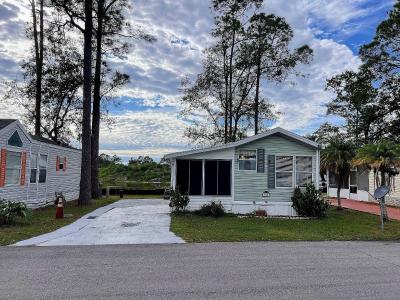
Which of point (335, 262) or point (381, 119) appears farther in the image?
point (381, 119)

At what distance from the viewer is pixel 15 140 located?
16188mm

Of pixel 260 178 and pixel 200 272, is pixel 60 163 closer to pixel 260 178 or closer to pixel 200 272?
pixel 260 178

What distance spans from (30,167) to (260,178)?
10107 millimetres

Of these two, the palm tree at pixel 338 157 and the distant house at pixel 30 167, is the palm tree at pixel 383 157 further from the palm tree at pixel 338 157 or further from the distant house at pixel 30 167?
the distant house at pixel 30 167

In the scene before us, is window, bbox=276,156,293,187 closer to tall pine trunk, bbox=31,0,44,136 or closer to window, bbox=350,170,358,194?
window, bbox=350,170,358,194

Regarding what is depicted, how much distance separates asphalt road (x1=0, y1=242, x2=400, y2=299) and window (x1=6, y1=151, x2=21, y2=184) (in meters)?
7.85

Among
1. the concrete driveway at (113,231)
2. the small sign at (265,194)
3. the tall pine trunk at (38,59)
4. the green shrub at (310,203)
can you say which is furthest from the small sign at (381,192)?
the tall pine trunk at (38,59)

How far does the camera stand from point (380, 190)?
1273cm

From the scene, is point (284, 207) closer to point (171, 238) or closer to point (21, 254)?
point (171, 238)

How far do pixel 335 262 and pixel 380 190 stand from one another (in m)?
5.92

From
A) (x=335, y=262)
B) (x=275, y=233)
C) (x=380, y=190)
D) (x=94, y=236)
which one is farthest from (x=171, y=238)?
(x=380, y=190)

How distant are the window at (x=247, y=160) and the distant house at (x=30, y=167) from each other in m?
9.12

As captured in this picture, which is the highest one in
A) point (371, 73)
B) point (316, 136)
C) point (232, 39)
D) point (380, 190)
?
point (232, 39)

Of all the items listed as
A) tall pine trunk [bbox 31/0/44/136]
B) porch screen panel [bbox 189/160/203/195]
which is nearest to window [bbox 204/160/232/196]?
porch screen panel [bbox 189/160/203/195]
